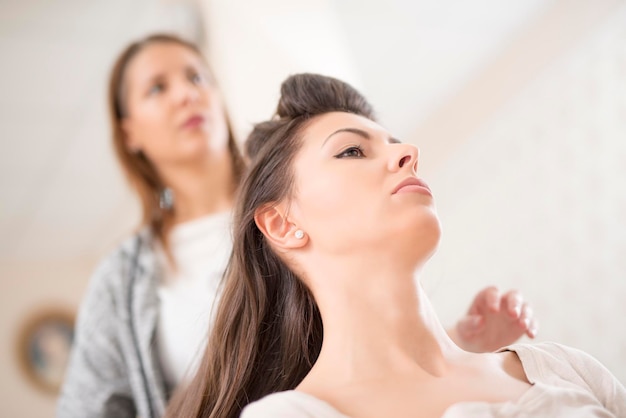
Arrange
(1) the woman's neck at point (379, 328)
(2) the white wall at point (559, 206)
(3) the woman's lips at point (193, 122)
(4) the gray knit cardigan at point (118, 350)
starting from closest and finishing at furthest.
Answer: (1) the woman's neck at point (379, 328)
(4) the gray knit cardigan at point (118, 350)
(3) the woman's lips at point (193, 122)
(2) the white wall at point (559, 206)

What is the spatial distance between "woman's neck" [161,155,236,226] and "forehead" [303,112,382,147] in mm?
648

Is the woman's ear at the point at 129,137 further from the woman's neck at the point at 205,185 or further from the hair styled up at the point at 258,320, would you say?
the hair styled up at the point at 258,320

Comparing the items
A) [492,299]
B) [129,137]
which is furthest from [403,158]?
[129,137]

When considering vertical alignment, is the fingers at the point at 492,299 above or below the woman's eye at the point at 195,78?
below

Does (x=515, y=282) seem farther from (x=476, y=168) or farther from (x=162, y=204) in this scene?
(x=162, y=204)

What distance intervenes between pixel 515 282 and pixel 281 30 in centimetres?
172

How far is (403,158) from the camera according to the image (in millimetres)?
972

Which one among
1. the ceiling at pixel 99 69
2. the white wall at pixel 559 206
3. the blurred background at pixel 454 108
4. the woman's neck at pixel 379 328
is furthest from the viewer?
the white wall at pixel 559 206

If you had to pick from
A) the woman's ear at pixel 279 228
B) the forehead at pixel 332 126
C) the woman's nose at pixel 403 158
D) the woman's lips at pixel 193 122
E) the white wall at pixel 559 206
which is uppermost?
the forehead at pixel 332 126

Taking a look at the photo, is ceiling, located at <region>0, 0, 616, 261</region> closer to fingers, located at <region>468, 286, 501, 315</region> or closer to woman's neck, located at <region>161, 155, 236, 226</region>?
woman's neck, located at <region>161, 155, 236, 226</region>

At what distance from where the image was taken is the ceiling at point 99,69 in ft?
8.63

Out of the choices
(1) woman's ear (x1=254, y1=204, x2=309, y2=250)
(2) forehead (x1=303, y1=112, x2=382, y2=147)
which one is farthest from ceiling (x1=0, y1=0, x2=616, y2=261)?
(1) woman's ear (x1=254, y1=204, x2=309, y2=250)

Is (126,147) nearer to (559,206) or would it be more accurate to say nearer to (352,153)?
(352,153)

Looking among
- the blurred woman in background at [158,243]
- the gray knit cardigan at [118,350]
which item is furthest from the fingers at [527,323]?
the gray knit cardigan at [118,350]
